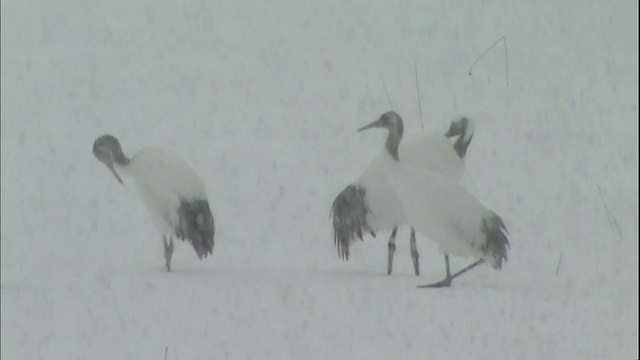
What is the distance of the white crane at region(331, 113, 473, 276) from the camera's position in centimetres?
816

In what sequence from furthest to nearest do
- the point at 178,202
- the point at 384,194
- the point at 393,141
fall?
the point at 178,202 < the point at 384,194 < the point at 393,141

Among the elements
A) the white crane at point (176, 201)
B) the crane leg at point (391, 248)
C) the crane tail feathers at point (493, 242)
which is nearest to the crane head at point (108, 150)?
the white crane at point (176, 201)

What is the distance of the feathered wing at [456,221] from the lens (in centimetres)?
767

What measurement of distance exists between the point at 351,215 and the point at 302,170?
3.84 metres

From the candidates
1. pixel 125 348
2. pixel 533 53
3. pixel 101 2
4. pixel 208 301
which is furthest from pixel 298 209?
pixel 101 2

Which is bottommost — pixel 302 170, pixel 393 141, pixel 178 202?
pixel 178 202

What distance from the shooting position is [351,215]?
27.1 ft

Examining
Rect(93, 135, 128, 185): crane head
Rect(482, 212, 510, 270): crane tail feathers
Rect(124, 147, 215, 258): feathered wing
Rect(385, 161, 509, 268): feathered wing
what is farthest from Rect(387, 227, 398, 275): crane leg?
Rect(93, 135, 128, 185): crane head

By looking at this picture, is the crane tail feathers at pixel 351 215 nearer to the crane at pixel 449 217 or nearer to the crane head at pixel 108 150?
the crane at pixel 449 217

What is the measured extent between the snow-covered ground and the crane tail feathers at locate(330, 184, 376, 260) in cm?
30

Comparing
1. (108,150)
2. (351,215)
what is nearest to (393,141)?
(351,215)

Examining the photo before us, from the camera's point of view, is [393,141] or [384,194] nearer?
[393,141]

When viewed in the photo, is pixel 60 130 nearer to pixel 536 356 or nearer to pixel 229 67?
pixel 229 67

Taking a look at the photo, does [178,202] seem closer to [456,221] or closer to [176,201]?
[176,201]
